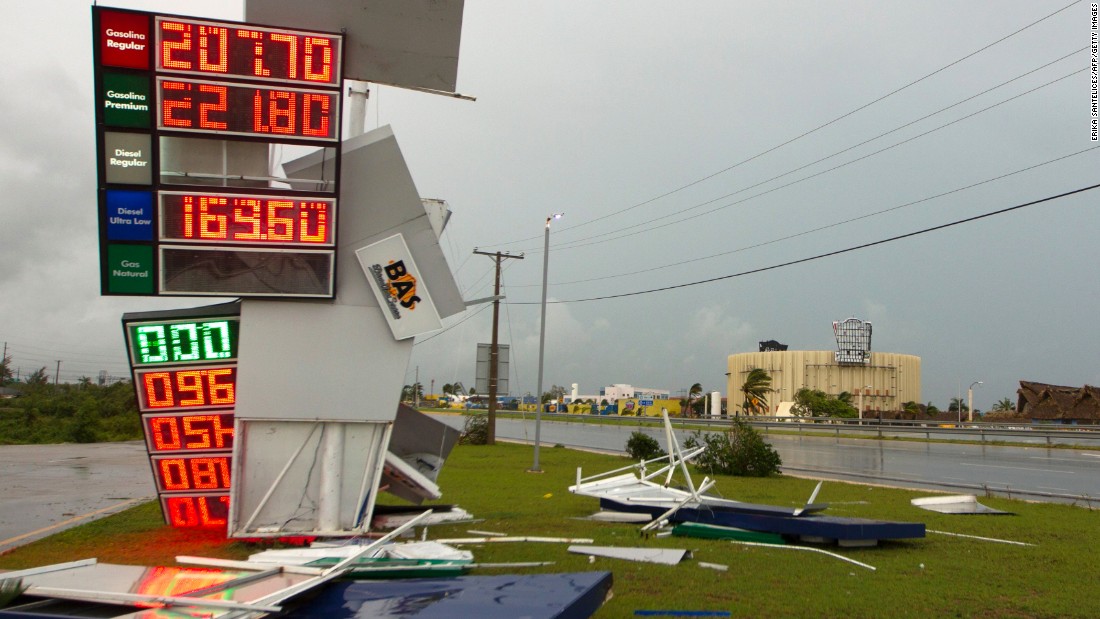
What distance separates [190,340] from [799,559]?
333 inches

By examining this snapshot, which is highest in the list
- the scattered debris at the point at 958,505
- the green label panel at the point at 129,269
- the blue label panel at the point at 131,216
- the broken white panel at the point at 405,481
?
the blue label panel at the point at 131,216

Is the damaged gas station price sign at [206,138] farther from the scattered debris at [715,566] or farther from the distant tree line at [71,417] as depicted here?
the distant tree line at [71,417]

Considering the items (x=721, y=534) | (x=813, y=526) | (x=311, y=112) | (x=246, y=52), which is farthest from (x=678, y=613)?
(x=246, y=52)

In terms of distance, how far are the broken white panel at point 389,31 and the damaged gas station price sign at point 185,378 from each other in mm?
3857

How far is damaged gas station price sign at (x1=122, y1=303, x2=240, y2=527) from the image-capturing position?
11641 millimetres

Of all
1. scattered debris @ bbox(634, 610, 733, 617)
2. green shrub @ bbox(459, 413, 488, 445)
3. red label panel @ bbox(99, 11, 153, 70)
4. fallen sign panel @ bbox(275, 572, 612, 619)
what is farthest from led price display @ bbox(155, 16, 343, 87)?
green shrub @ bbox(459, 413, 488, 445)

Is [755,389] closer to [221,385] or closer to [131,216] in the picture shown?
[221,385]

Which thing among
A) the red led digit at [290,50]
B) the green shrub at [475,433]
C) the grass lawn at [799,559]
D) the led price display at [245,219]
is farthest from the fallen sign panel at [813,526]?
the green shrub at [475,433]

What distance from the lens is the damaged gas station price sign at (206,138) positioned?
411 inches

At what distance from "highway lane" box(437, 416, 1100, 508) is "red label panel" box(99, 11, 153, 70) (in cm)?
1803

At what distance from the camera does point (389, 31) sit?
37.9 feet

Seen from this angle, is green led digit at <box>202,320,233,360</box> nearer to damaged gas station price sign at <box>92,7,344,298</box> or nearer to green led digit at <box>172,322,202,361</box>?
green led digit at <box>172,322,202,361</box>

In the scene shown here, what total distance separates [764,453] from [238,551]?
1596 cm

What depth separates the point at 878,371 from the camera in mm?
93688
